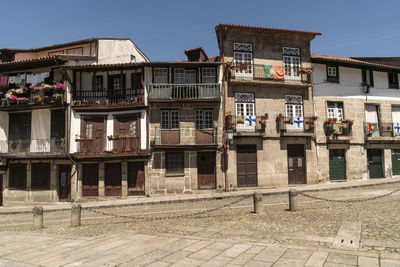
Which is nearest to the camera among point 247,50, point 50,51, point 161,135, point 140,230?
point 140,230

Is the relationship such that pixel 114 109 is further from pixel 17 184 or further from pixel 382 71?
pixel 382 71

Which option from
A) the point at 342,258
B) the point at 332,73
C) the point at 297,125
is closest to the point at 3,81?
the point at 297,125

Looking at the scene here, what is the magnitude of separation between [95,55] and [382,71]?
894 inches

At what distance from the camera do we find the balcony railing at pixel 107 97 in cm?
1773

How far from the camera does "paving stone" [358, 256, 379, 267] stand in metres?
4.80

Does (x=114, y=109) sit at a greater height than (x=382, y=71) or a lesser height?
lesser

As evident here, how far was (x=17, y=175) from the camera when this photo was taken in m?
18.4

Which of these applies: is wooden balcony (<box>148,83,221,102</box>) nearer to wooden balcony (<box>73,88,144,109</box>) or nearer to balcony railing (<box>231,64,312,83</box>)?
wooden balcony (<box>73,88,144,109</box>)

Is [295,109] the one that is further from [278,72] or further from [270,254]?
[270,254]

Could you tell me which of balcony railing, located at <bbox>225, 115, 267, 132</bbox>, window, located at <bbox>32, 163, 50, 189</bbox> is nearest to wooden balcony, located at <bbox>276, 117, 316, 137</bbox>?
balcony railing, located at <bbox>225, 115, 267, 132</bbox>

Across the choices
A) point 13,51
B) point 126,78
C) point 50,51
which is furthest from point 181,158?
point 13,51

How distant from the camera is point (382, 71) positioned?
21.0 metres

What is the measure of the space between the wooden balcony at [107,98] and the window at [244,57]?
716 centimetres

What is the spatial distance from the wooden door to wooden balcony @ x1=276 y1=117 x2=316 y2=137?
15250 mm
